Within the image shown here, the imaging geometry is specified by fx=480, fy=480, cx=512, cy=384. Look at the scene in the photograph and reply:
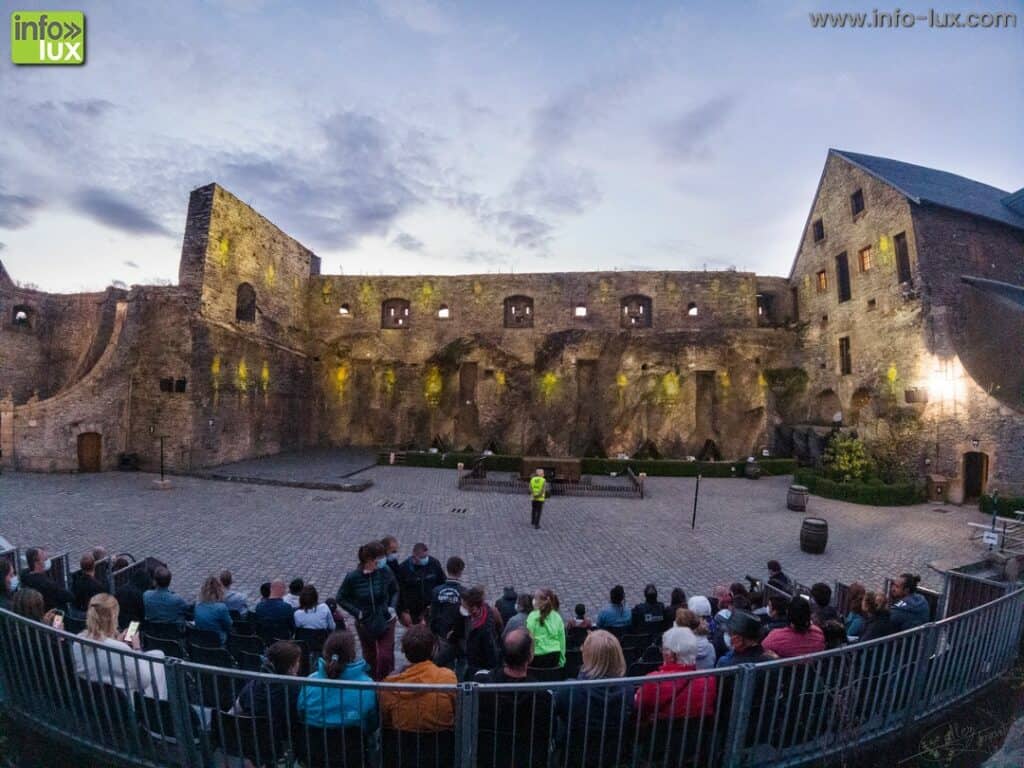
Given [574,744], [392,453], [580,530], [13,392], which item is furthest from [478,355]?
[574,744]

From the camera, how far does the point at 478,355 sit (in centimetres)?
2903

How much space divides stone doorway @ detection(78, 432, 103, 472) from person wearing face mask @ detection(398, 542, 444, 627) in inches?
778

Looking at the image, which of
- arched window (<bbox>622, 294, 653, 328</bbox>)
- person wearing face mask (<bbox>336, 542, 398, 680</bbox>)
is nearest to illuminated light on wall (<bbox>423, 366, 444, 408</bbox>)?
arched window (<bbox>622, 294, 653, 328</bbox>)

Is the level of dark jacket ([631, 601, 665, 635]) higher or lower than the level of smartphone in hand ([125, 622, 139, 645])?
lower

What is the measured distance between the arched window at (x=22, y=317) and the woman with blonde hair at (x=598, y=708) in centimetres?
3371

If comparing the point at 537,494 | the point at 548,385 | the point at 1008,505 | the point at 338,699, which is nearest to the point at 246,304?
the point at 548,385

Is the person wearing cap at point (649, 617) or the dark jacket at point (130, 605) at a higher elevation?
the dark jacket at point (130, 605)

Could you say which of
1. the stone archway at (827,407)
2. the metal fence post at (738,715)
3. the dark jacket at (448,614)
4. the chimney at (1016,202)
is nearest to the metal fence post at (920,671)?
the metal fence post at (738,715)

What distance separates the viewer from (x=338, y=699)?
3.42 meters

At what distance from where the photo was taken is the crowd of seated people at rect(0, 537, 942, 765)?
3496 millimetres

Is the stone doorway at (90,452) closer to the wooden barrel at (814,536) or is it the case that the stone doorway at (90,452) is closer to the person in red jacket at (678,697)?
→ the person in red jacket at (678,697)

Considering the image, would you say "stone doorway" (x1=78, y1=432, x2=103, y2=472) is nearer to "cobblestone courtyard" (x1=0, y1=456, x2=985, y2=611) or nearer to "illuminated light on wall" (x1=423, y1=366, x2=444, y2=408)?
"cobblestone courtyard" (x1=0, y1=456, x2=985, y2=611)

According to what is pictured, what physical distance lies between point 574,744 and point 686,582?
678 cm

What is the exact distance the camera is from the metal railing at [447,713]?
3.38m
